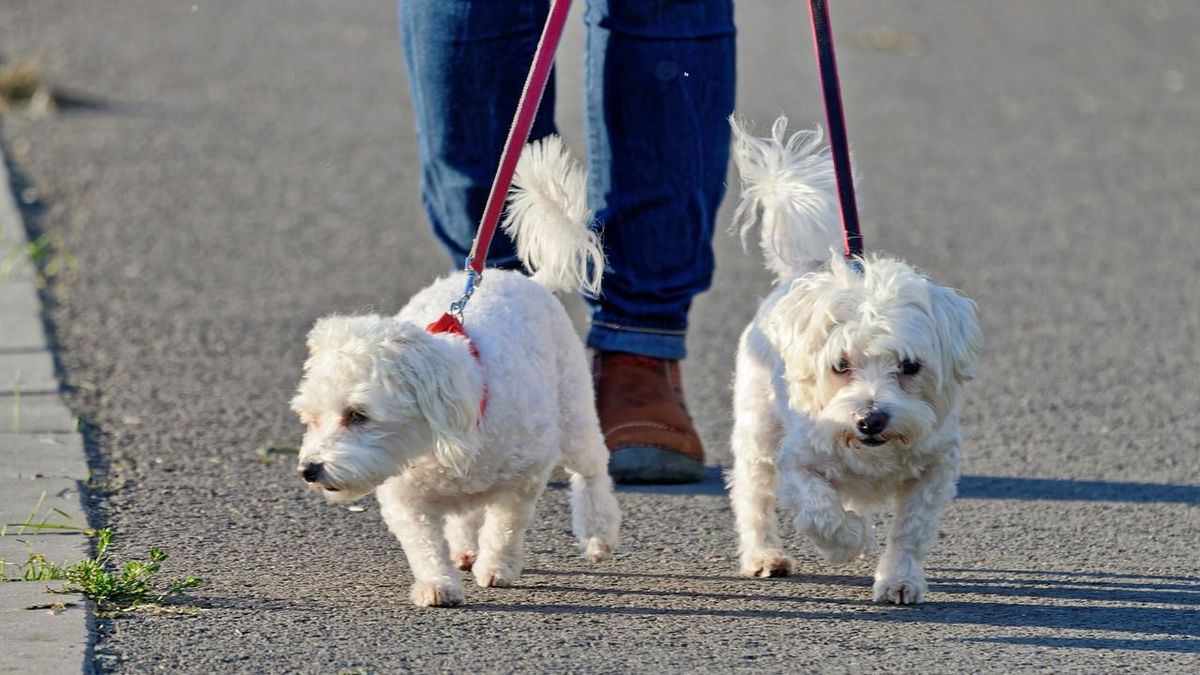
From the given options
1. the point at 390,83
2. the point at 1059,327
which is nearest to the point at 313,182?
the point at 390,83

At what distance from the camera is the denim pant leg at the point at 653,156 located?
4.84 meters

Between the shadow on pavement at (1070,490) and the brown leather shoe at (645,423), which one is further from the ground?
the brown leather shoe at (645,423)

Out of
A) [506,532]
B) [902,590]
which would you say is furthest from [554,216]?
Result: [902,590]

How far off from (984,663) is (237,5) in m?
12.1

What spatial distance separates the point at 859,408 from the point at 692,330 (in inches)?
117

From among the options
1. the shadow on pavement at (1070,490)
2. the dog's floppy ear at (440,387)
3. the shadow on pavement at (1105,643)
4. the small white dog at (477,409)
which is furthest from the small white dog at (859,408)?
the shadow on pavement at (1070,490)

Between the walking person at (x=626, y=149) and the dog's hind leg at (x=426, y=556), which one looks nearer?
the dog's hind leg at (x=426, y=556)

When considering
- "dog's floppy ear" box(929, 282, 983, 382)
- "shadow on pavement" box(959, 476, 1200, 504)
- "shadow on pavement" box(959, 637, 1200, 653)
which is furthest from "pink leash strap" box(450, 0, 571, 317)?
"shadow on pavement" box(959, 476, 1200, 504)

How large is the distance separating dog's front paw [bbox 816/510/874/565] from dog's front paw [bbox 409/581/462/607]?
0.76 meters

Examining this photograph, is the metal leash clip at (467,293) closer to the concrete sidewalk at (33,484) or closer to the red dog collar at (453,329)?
the red dog collar at (453,329)

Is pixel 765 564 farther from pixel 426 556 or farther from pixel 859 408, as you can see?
pixel 426 556

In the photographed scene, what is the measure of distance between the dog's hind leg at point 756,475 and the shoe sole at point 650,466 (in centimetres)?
64

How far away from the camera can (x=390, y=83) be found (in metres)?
11.4

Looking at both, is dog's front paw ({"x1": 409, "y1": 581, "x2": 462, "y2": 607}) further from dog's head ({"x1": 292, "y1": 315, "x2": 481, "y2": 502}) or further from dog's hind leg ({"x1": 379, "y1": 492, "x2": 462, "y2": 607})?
dog's head ({"x1": 292, "y1": 315, "x2": 481, "y2": 502})
